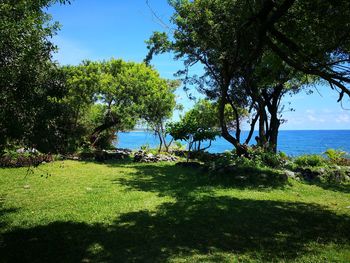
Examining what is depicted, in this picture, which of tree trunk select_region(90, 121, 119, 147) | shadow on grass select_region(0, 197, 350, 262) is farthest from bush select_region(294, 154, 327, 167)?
tree trunk select_region(90, 121, 119, 147)

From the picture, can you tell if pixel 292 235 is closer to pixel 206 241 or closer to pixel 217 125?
pixel 206 241

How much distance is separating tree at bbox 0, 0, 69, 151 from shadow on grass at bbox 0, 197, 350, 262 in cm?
236

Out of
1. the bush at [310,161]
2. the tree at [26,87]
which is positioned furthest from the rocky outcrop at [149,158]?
the tree at [26,87]

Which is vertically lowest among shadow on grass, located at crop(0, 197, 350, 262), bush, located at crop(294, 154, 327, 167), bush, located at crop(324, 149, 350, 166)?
shadow on grass, located at crop(0, 197, 350, 262)

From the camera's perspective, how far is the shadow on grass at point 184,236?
6.52m

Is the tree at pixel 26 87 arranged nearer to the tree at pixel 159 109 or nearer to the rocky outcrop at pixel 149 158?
the rocky outcrop at pixel 149 158

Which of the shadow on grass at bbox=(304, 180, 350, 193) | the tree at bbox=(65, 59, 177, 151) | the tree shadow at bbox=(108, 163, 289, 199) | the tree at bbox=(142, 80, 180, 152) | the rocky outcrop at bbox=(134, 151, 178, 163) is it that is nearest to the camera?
the tree shadow at bbox=(108, 163, 289, 199)

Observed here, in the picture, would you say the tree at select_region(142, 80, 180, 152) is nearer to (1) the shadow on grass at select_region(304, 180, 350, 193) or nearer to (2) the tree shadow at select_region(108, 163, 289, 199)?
(2) the tree shadow at select_region(108, 163, 289, 199)

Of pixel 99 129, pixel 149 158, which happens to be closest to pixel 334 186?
pixel 149 158

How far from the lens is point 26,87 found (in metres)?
5.74

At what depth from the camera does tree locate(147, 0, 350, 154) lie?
7670 mm

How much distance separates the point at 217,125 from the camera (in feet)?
102

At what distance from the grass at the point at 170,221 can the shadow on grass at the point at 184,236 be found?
2 centimetres

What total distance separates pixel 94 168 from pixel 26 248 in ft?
38.5
